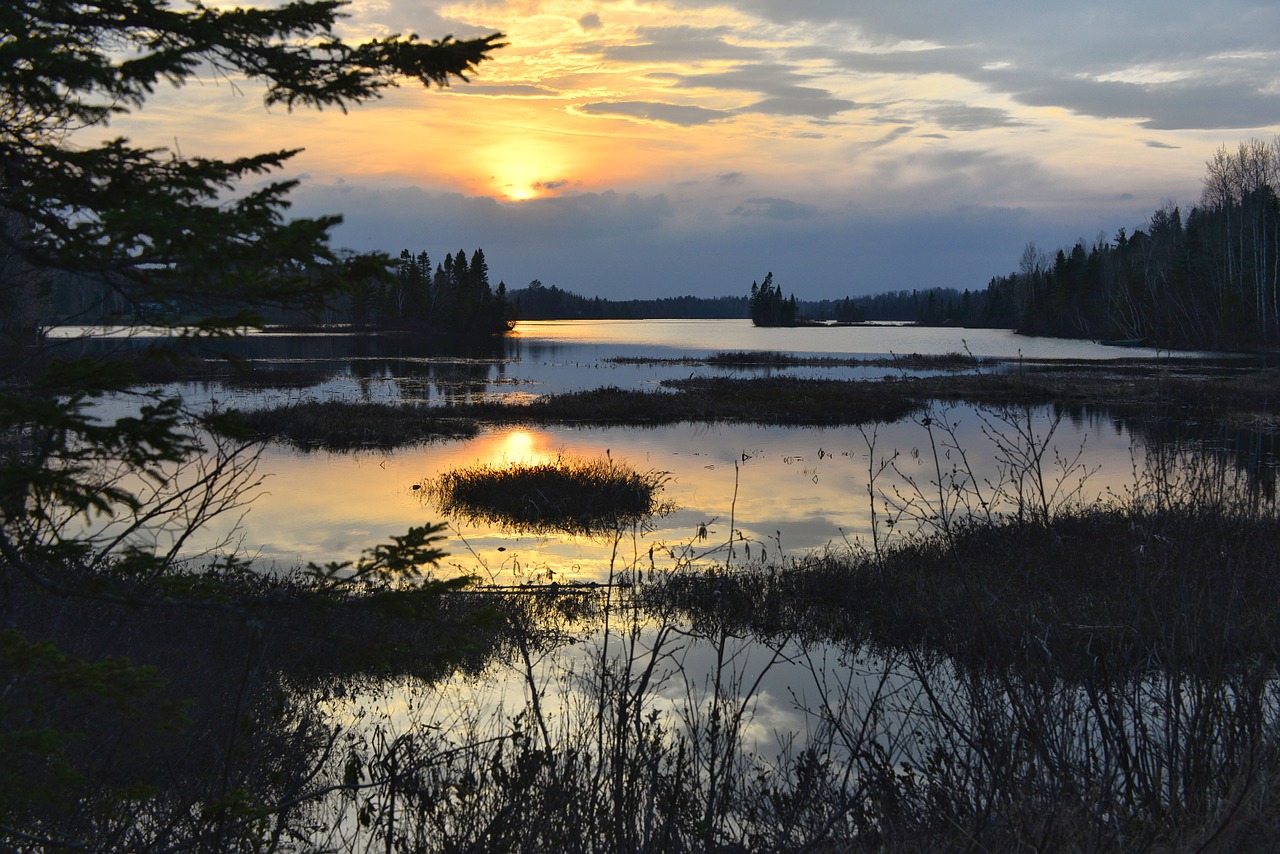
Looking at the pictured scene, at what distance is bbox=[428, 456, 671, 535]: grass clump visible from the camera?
62.4 feet

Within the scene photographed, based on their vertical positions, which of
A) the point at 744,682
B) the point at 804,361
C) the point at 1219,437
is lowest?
the point at 744,682

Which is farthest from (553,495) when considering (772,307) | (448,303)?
(772,307)

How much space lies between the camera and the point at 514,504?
65.7 feet

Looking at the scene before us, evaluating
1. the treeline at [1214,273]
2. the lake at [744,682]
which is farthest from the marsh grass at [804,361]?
the lake at [744,682]

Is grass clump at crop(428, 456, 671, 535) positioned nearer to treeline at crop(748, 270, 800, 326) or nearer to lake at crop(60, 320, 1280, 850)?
lake at crop(60, 320, 1280, 850)

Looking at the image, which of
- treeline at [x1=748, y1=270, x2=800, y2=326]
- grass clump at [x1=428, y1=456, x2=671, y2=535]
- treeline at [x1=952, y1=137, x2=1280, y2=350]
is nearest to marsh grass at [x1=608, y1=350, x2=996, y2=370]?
treeline at [x1=952, y1=137, x2=1280, y2=350]

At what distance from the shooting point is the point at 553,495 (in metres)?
20.3

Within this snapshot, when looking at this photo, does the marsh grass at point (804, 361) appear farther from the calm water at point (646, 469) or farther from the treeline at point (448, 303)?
the treeline at point (448, 303)

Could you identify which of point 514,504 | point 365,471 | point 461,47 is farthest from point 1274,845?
point 365,471

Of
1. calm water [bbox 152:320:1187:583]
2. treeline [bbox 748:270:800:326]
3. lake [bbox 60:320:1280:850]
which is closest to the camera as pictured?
lake [bbox 60:320:1280:850]

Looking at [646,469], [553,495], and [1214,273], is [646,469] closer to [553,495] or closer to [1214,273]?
[553,495]

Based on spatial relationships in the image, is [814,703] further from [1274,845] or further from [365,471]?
[365,471]

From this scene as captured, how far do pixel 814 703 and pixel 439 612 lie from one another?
196 inches

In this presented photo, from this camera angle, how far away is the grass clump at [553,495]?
→ 19016mm
